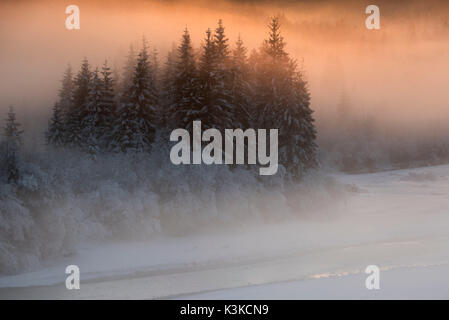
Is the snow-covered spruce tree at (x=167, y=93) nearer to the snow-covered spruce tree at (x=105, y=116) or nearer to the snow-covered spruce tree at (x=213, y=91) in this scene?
the snow-covered spruce tree at (x=213, y=91)

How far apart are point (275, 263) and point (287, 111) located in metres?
14.6

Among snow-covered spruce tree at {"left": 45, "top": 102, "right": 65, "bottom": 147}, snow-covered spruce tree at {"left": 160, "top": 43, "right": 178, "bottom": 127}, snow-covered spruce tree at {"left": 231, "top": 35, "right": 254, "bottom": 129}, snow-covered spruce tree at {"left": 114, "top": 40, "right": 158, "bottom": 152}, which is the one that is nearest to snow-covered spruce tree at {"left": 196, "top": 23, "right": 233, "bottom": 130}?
snow-covered spruce tree at {"left": 231, "top": 35, "right": 254, "bottom": 129}

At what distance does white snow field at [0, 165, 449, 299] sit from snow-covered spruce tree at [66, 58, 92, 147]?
11671 mm

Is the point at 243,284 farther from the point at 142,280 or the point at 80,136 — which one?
the point at 80,136

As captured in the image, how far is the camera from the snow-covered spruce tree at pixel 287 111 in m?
36.3

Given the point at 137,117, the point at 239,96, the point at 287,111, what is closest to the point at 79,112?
the point at 137,117

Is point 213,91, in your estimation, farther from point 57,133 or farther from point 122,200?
point 57,133

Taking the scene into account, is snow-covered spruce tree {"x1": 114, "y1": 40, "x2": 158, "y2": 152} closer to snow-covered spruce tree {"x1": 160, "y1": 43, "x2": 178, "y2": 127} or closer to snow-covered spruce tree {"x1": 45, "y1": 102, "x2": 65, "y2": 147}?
snow-covered spruce tree {"x1": 160, "y1": 43, "x2": 178, "y2": 127}

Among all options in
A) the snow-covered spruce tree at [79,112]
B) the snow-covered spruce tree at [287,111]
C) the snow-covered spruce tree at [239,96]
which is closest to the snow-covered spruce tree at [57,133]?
the snow-covered spruce tree at [79,112]

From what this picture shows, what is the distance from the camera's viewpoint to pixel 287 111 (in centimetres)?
3606

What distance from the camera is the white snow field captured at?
1942 cm

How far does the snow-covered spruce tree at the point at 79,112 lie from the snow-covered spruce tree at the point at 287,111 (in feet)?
44.0

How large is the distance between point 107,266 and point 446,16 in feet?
416
